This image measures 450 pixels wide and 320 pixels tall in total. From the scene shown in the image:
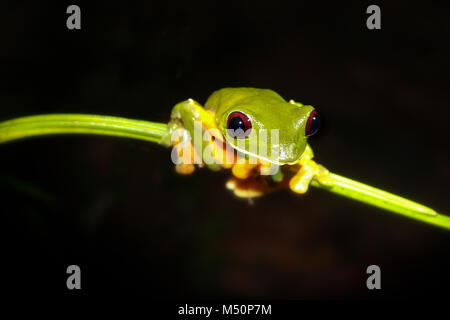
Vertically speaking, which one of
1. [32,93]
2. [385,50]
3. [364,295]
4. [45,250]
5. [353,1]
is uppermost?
[353,1]

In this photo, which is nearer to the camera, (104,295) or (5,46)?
(104,295)

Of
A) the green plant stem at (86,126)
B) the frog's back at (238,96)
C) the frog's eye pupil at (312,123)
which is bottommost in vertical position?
the green plant stem at (86,126)

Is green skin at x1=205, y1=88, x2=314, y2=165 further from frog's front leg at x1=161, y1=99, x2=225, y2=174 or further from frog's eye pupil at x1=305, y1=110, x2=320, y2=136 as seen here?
frog's front leg at x1=161, y1=99, x2=225, y2=174

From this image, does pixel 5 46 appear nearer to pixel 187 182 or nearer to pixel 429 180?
pixel 187 182

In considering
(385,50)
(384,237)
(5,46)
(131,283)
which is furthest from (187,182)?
(385,50)

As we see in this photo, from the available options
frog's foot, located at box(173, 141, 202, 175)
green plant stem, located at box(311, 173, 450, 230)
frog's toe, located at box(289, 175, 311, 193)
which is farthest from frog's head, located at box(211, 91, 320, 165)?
green plant stem, located at box(311, 173, 450, 230)

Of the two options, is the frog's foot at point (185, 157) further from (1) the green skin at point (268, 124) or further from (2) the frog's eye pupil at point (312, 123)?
(2) the frog's eye pupil at point (312, 123)

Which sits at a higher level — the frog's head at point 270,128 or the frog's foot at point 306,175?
the frog's head at point 270,128

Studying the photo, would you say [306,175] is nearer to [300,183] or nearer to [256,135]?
[300,183]

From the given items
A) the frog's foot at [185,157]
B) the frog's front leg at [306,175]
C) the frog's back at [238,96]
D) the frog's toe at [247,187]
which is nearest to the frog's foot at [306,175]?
the frog's front leg at [306,175]
